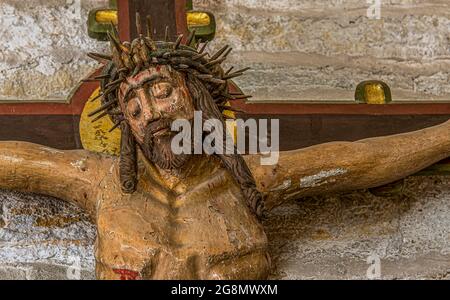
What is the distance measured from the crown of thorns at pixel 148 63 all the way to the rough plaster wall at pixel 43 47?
0.26m

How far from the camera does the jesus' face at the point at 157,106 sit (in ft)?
4.18

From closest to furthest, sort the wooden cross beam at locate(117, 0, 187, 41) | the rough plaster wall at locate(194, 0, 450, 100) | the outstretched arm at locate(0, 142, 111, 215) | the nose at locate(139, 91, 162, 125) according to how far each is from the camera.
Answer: the nose at locate(139, 91, 162, 125) → the outstretched arm at locate(0, 142, 111, 215) → the wooden cross beam at locate(117, 0, 187, 41) → the rough plaster wall at locate(194, 0, 450, 100)

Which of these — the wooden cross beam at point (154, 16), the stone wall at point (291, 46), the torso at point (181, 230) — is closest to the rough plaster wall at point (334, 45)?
the stone wall at point (291, 46)

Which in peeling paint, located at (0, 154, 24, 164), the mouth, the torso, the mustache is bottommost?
the torso

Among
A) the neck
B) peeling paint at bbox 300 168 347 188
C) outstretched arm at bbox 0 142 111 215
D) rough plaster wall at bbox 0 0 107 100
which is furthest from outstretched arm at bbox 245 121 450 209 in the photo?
rough plaster wall at bbox 0 0 107 100

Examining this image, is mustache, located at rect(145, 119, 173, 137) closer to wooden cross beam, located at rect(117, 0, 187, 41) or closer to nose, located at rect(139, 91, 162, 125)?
nose, located at rect(139, 91, 162, 125)

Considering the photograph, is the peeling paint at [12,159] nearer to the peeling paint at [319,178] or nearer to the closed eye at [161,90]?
the closed eye at [161,90]

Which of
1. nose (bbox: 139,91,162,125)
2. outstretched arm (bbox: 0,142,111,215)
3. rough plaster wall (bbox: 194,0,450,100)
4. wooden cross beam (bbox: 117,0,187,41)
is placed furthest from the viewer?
rough plaster wall (bbox: 194,0,450,100)

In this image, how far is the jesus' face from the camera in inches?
50.2

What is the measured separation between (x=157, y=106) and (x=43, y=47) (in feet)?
1.29

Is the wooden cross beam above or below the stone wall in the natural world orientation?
above

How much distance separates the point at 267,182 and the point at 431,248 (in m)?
0.31

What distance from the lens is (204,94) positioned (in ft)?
4.30

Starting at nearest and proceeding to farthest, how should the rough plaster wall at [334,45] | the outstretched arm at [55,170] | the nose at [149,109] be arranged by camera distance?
the nose at [149,109]
the outstretched arm at [55,170]
the rough plaster wall at [334,45]
